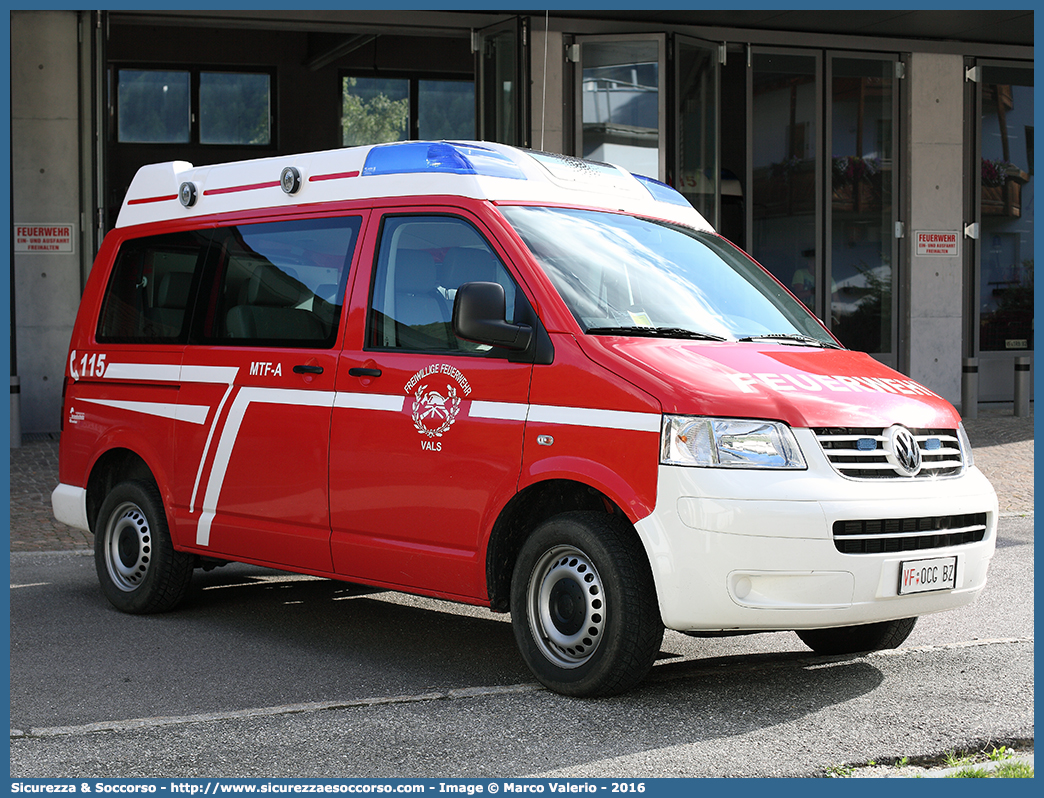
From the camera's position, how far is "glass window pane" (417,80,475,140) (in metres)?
23.9

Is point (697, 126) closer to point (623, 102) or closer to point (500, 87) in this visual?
point (623, 102)

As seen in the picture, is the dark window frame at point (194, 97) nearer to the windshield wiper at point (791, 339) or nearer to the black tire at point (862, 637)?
the windshield wiper at point (791, 339)

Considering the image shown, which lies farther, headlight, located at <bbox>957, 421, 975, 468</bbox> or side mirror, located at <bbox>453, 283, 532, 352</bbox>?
headlight, located at <bbox>957, 421, 975, 468</bbox>

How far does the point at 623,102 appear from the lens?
15898 millimetres

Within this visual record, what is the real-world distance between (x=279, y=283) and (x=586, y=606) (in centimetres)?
247

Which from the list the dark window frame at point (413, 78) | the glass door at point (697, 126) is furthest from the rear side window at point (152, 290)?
the dark window frame at point (413, 78)

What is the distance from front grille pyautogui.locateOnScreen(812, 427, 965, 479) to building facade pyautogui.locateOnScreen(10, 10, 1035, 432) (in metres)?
9.37

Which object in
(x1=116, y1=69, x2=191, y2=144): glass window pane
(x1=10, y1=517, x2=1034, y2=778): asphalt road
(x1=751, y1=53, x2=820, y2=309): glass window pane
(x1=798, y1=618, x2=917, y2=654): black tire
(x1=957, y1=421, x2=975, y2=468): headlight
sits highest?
(x1=116, y1=69, x2=191, y2=144): glass window pane

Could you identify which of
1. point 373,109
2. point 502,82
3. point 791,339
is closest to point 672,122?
point 502,82

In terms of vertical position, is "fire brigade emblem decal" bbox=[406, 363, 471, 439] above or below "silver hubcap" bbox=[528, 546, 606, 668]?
above

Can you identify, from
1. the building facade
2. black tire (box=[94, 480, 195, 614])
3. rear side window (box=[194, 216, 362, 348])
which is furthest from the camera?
the building facade

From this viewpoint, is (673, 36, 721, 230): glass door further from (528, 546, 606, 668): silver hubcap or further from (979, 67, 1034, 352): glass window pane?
(528, 546, 606, 668): silver hubcap

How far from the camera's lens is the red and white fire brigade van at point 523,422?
4566 millimetres

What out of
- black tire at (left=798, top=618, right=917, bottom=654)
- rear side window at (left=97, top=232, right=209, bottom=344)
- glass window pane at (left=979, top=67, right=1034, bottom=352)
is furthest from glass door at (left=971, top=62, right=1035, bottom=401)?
rear side window at (left=97, top=232, right=209, bottom=344)
